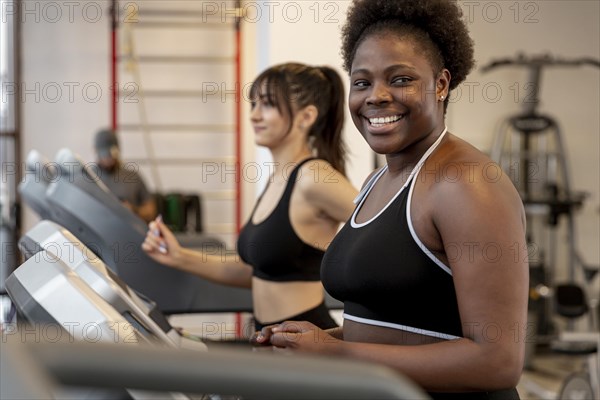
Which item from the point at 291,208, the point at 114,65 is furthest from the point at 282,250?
the point at 114,65

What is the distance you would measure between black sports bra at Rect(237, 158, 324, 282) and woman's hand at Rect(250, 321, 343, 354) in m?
0.92

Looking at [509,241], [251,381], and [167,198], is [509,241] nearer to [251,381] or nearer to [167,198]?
[251,381]

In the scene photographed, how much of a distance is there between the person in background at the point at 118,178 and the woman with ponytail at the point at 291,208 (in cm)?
332

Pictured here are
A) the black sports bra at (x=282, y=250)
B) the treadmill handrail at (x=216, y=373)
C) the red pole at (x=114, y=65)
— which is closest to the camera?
the treadmill handrail at (x=216, y=373)

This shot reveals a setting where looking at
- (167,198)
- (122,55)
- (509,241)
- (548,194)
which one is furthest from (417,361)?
(122,55)

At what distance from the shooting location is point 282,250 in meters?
2.41

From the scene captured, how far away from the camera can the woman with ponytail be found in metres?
2.43

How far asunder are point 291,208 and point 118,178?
3904 mm

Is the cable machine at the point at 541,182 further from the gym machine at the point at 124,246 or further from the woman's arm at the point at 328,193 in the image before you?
the woman's arm at the point at 328,193

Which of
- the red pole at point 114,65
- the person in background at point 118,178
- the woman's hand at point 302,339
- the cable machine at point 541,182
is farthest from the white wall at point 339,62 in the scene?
the woman's hand at point 302,339

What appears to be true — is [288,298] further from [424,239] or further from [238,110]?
[238,110]

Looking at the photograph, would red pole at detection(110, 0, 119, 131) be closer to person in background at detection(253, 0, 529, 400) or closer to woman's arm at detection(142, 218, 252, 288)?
woman's arm at detection(142, 218, 252, 288)

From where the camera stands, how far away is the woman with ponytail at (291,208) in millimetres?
2426

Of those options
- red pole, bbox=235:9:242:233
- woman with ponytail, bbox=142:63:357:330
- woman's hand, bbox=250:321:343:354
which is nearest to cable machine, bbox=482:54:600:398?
red pole, bbox=235:9:242:233
